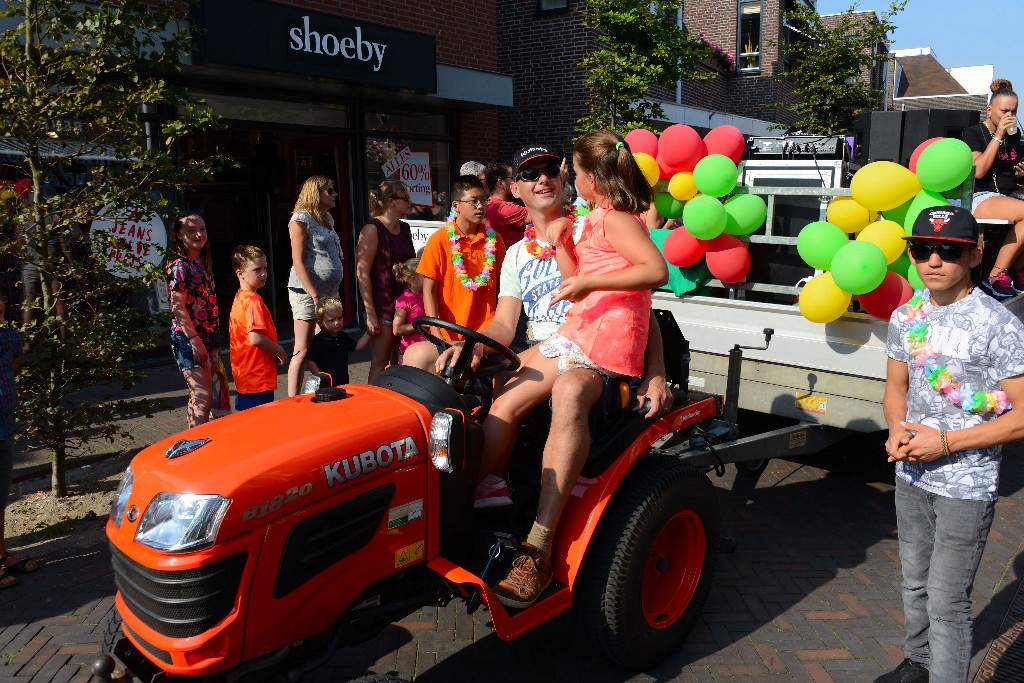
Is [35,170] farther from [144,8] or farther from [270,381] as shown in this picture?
[270,381]

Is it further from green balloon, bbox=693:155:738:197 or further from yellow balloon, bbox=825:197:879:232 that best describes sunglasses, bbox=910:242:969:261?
green balloon, bbox=693:155:738:197

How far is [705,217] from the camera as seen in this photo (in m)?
4.69

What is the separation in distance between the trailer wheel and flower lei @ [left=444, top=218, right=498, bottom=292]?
1894 mm

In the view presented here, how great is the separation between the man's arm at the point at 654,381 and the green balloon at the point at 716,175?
5.97 ft

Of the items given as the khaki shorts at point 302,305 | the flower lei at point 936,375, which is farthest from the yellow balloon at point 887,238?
the khaki shorts at point 302,305

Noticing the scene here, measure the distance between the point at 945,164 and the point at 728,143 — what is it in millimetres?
1288

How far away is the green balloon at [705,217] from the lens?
4.69 m

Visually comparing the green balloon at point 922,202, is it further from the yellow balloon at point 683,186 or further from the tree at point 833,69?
the tree at point 833,69

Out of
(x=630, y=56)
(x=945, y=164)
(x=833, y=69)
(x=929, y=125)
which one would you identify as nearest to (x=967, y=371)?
(x=945, y=164)

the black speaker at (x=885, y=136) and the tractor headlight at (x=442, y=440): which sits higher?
the black speaker at (x=885, y=136)

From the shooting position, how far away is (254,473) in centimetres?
216

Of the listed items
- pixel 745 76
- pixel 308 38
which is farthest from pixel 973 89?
pixel 308 38

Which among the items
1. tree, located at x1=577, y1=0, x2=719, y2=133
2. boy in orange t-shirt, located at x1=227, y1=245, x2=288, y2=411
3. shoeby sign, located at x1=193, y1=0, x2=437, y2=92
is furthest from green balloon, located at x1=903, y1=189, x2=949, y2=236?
tree, located at x1=577, y1=0, x2=719, y2=133

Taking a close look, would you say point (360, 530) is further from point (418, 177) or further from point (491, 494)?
point (418, 177)
